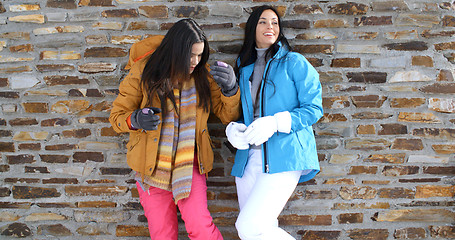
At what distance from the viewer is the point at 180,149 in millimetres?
1937

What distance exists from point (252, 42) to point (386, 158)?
1.37 m

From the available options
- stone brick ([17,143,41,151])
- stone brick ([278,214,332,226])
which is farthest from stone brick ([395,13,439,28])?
stone brick ([17,143,41,151])

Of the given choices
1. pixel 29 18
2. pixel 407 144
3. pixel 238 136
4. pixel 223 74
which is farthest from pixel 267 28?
pixel 29 18

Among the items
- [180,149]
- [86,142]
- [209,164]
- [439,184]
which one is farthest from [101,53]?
[439,184]

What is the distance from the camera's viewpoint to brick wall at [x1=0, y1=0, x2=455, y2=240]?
90.4 inches

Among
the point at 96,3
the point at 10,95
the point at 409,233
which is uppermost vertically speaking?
the point at 96,3

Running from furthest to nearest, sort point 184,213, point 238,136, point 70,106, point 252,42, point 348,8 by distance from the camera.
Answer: point 70,106
point 348,8
point 252,42
point 184,213
point 238,136

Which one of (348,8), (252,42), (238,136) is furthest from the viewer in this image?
(348,8)

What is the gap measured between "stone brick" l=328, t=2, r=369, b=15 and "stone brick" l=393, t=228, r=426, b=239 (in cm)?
173

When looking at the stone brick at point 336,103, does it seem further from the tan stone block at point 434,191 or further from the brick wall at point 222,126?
the tan stone block at point 434,191

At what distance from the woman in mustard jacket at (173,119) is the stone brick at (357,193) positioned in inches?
43.9

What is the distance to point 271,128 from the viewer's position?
178 cm

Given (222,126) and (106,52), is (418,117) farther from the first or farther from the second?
(106,52)

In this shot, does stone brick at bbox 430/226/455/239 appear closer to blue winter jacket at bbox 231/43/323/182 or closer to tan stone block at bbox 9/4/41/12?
blue winter jacket at bbox 231/43/323/182
